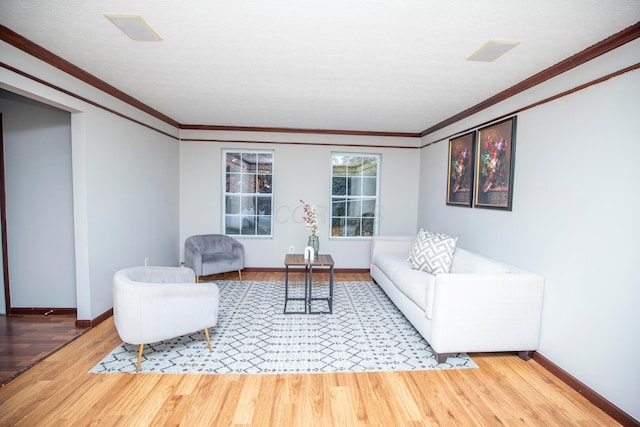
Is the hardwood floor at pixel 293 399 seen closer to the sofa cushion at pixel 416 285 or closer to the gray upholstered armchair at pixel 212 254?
the sofa cushion at pixel 416 285

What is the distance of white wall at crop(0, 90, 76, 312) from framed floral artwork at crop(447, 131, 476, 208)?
4458mm

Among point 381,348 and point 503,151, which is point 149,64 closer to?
point 381,348

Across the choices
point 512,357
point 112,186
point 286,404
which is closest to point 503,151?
point 512,357

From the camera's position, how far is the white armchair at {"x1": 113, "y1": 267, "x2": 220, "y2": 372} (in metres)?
2.36

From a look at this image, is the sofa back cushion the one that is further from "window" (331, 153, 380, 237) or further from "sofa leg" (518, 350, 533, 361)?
"window" (331, 153, 380, 237)

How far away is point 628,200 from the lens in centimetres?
200

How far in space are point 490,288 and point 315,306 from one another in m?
Answer: 2.05

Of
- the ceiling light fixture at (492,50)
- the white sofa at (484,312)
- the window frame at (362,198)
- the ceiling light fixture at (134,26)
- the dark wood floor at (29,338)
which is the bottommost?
the dark wood floor at (29,338)

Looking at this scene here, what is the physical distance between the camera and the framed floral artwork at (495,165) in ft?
10.4

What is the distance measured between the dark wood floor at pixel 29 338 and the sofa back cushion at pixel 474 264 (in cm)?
385

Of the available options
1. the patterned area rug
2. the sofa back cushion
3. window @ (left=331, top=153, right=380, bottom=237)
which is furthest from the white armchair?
window @ (left=331, top=153, right=380, bottom=237)

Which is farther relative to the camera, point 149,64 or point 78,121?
point 78,121

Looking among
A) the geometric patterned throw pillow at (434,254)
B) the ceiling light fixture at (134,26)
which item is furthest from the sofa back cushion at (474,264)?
the ceiling light fixture at (134,26)

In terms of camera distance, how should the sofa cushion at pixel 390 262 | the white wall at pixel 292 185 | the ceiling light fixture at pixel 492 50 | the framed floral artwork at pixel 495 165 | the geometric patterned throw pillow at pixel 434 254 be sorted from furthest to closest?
the white wall at pixel 292 185
the sofa cushion at pixel 390 262
the geometric patterned throw pillow at pixel 434 254
the framed floral artwork at pixel 495 165
the ceiling light fixture at pixel 492 50
